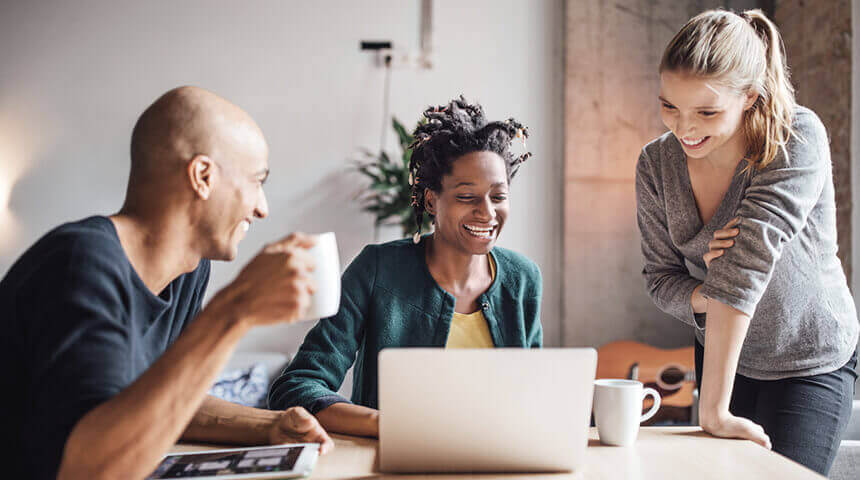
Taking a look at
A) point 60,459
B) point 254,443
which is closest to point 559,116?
point 254,443

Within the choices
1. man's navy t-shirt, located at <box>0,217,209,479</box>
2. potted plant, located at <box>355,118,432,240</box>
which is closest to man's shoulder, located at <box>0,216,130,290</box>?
man's navy t-shirt, located at <box>0,217,209,479</box>

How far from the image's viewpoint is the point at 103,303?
87 cm

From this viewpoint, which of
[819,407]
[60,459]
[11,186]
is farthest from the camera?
[11,186]

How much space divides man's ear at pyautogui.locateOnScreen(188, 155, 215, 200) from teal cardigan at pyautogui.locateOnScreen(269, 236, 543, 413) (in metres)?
0.51

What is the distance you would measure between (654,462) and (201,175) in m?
0.83

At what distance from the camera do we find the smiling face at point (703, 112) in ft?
3.98

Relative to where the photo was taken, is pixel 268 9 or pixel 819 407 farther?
pixel 268 9

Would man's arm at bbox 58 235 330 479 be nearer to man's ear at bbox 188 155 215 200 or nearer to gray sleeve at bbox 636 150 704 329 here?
man's ear at bbox 188 155 215 200

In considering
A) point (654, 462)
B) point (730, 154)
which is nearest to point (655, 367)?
point (730, 154)

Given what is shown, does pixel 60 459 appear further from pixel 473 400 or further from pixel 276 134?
pixel 276 134

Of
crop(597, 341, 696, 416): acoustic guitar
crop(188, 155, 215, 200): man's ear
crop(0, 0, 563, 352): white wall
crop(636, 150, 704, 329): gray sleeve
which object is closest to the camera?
crop(188, 155, 215, 200): man's ear

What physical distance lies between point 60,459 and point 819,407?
1.32 m

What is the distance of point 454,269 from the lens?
161 cm

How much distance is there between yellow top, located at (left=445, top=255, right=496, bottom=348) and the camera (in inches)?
60.9
